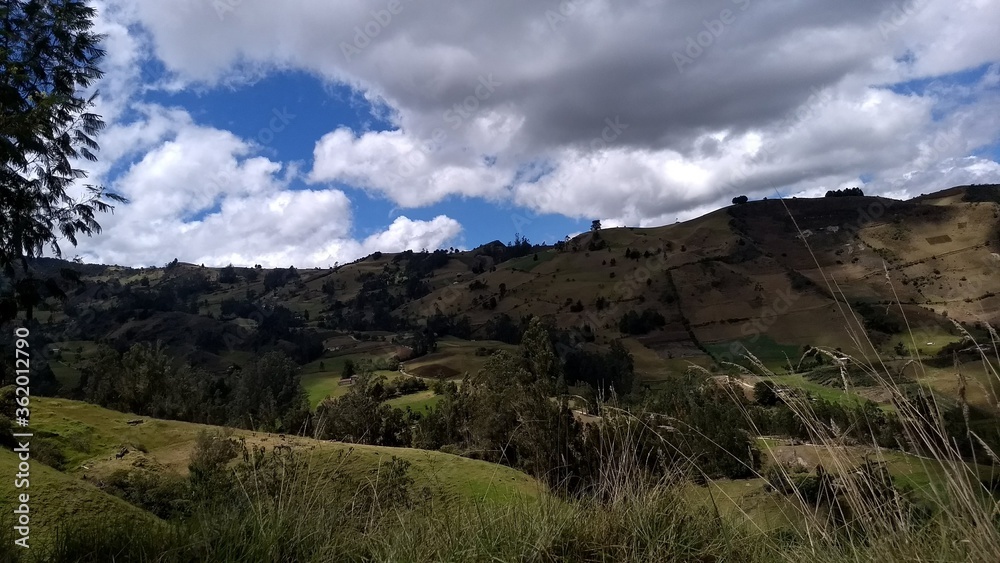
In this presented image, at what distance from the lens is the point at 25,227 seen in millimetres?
9703

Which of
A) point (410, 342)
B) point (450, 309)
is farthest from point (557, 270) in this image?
point (410, 342)

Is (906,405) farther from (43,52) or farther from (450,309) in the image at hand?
(450,309)

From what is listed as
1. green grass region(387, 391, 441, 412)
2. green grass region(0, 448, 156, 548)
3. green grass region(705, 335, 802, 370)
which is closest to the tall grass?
green grass region(0, 448, 156, 548)

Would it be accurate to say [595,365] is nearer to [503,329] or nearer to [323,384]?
[323,384]

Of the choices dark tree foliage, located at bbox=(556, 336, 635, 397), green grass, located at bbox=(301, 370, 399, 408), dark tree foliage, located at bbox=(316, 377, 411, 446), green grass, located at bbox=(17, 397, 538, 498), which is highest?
green grass, located at bbox=(17, 397, 538, 498)

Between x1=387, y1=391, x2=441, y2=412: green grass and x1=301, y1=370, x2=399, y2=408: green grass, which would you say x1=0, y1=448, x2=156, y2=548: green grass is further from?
x1=301, y1=370, x2=399, y2=408: green grass

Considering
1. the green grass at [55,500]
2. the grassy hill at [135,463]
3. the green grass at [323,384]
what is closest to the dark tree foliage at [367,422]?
the grassy hill at [135,463]

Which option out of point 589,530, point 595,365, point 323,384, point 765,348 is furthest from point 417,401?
point 589,530

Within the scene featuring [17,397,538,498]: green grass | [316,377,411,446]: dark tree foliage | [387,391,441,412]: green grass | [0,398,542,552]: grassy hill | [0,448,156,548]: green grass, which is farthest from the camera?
[387,391,441,412]: green grass

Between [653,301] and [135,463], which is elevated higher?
[135,463]

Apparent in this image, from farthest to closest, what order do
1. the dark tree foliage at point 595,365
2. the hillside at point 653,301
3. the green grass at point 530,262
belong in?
the green grass at point 530,262
the hillside at point 653,301
the dark tree foliage at point 595,365

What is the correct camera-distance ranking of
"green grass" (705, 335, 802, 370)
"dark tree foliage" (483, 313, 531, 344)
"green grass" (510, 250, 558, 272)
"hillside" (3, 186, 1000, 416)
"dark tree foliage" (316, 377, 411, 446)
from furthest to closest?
"green grass" (510, 250, 558, 272)
"dark tree foliage" (483, 313, 531, 344)
"hillside" (3, 186, 1000, 416)
"green grass" (705, 335, 802, 370)
"dark tree foliage" (316, 377, 411, 446)

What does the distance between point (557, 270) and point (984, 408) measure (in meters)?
105

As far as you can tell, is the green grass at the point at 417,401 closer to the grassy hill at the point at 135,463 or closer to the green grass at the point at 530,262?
the grassy hill at the point at 135,463
